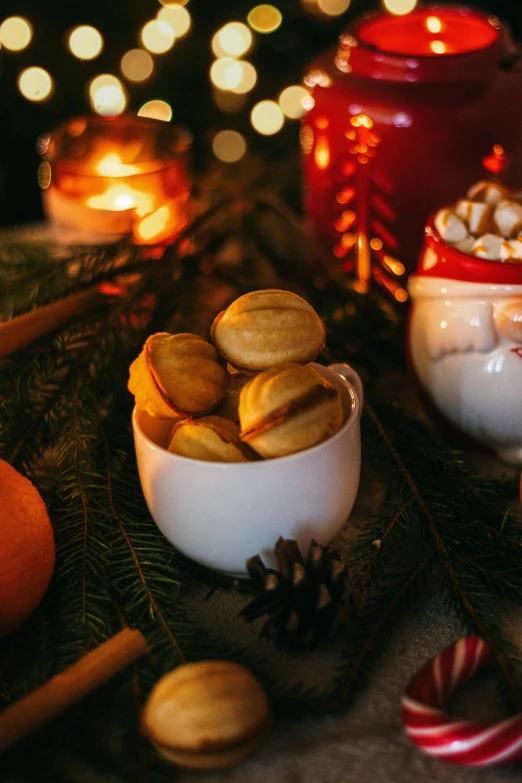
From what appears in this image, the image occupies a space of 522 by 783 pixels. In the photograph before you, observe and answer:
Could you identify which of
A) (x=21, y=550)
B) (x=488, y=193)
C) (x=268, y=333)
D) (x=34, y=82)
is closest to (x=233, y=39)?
(x=34, y=82)

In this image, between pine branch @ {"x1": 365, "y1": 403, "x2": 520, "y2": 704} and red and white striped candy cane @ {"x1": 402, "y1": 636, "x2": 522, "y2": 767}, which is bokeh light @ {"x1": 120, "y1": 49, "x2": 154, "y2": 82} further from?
red and white striped candy cane @ {"x1": 402, "y1": 636, "x2": 522, "y2": 767}

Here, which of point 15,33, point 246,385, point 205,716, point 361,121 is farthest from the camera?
point 15,33

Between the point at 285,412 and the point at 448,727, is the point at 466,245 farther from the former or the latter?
the point at 448,727

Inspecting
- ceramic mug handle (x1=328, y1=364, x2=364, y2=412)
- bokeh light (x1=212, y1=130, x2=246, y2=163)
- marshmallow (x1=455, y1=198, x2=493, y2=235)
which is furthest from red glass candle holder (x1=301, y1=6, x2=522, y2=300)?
bokeh light (x1=212, y1=130, x2=246, y2=163)

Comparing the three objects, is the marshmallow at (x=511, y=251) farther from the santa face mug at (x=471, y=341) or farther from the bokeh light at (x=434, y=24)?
the bokeh light at (x=434, y=24)

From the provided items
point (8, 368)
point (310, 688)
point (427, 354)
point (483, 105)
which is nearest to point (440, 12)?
point (483, 105)

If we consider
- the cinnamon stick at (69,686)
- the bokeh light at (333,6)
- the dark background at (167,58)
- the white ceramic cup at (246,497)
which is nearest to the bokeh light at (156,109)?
the dark background at (167,58)
